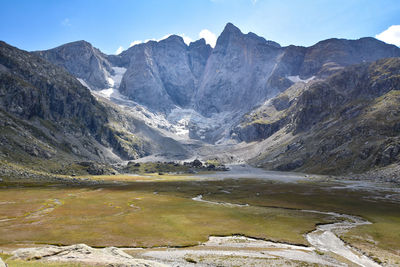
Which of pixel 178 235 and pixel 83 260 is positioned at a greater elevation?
pixel 83 260

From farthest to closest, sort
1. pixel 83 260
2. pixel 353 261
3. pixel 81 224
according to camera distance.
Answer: pixel 81 224 < pixel 353 261 < pixel 83 260

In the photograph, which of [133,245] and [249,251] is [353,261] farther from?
[133,245]

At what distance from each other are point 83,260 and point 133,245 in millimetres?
17828

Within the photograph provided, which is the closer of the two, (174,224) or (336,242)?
(336,242)

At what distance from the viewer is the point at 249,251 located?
3931 centimetres

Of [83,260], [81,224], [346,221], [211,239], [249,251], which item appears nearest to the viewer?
[83,260]

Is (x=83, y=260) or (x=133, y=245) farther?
(x=133, y=245)

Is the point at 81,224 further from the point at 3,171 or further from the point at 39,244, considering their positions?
the point at 3,171

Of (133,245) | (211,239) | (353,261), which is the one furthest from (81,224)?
(353,261)

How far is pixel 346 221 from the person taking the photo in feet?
199

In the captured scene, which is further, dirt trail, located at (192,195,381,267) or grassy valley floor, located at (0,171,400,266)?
grassy valley floor, located at (0,171,400,266)

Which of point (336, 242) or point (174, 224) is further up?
point (336, 242)

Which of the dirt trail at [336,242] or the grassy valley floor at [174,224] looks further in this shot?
the grassy valley floor at [174,224]

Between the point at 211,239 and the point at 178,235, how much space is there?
6.18m
